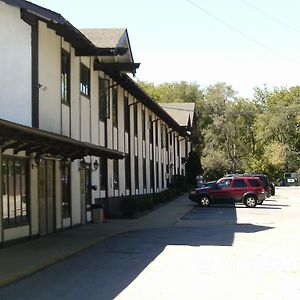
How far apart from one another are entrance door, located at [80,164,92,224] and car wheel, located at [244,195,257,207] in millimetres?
13888

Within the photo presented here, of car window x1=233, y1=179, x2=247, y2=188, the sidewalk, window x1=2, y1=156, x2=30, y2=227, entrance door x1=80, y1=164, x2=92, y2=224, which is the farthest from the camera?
car window x1=233, y1=179, x2=247, y2=188

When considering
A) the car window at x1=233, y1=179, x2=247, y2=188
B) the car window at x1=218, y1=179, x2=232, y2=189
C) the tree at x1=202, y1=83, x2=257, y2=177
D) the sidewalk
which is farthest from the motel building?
the tree at x1=202, y1=83, x2=257, y2=177

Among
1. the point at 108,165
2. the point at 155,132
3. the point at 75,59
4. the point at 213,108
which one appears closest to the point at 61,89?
the point at 75,59

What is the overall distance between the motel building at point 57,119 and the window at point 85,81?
39 millimetres

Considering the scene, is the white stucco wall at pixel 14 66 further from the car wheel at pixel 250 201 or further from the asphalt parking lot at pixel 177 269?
the car wheel at pixel 250 201

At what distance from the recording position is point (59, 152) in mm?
17922

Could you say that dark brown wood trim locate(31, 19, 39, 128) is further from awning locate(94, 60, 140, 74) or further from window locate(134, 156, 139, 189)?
window locate(134, 156, 139, 189)

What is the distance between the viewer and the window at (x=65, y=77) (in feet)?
64.7

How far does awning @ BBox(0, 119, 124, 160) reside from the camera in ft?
39.4

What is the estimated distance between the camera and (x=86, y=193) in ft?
75.4

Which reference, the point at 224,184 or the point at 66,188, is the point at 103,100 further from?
the point at 224,184

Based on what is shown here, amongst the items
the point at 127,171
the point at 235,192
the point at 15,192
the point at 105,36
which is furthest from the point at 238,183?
the point at 15,192

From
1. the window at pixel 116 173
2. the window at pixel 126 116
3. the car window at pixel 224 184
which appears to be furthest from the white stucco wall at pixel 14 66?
the car window at pixel 224 184

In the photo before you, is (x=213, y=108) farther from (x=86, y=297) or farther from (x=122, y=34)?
(x=86, y=297)
